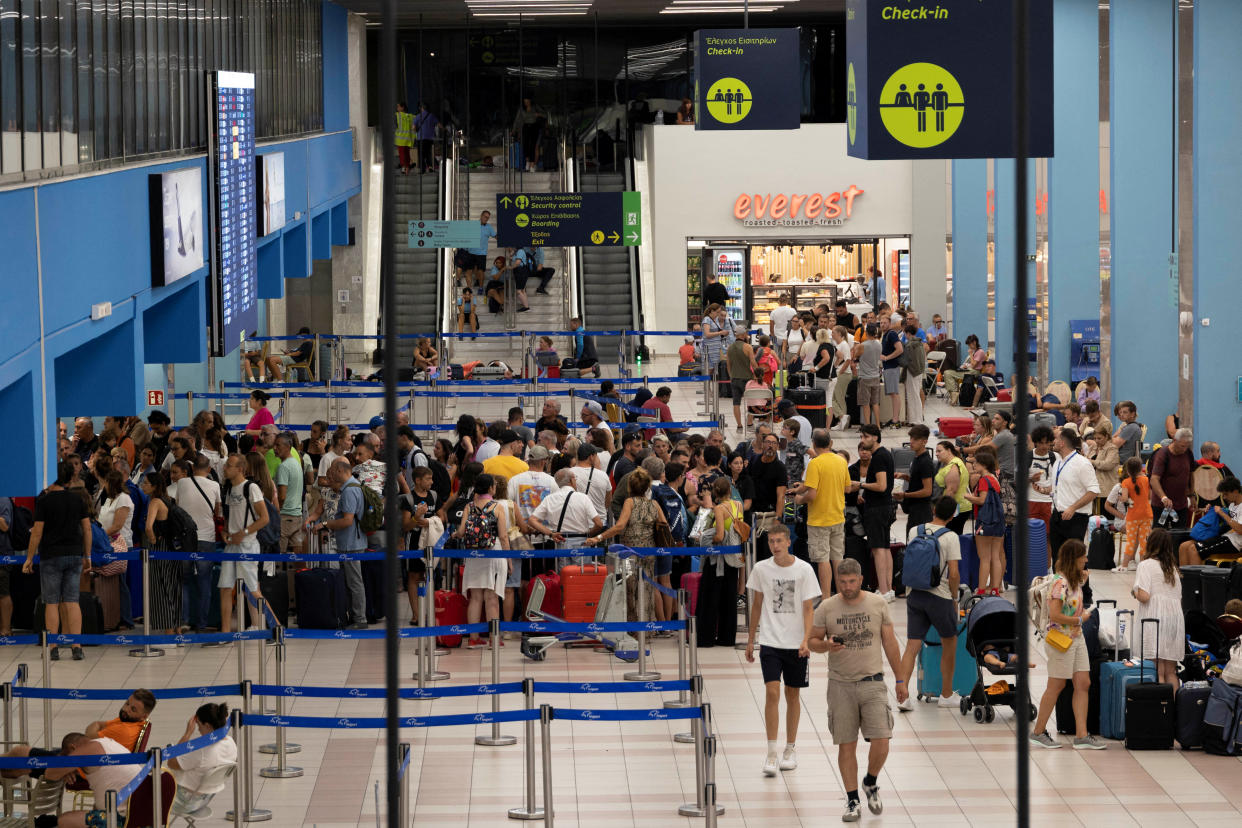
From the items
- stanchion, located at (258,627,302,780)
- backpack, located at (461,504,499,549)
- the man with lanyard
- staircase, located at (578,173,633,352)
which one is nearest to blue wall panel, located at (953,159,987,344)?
staircase, located at (578,173,633,352)

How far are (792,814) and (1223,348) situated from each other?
463 inches

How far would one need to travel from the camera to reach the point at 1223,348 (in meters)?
18.4

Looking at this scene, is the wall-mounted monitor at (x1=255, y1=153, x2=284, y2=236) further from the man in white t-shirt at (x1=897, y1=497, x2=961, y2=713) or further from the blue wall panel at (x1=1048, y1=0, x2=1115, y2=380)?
the blue wall panel at (x1=1048, y1=0, x2=1115, y2=380)

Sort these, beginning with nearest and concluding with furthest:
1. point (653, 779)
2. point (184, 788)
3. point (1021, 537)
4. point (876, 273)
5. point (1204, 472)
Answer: point (1021, 537)
point (184, 788)
point (653, 779)
point (1204, 472)
point (876, 273)

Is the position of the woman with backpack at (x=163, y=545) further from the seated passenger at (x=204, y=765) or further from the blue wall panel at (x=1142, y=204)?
the blue wall panel at (x=1142, y=204)

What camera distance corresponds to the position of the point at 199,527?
12.6 metres

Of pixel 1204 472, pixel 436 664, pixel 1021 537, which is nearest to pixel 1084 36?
pixel 1204 472

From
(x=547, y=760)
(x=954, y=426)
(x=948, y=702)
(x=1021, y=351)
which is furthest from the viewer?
(x=954, y=426)

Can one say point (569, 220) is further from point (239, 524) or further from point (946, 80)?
point (946, 80)

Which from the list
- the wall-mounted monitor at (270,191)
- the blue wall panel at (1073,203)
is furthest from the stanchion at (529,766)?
the blue wall panel at (1073,203)

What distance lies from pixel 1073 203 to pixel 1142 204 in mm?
3407

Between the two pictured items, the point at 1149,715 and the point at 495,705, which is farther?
the point at 495,705

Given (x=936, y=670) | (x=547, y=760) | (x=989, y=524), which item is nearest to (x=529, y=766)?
(x=547, y=760)

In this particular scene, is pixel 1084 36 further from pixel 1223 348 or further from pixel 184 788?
pixel 184 788
